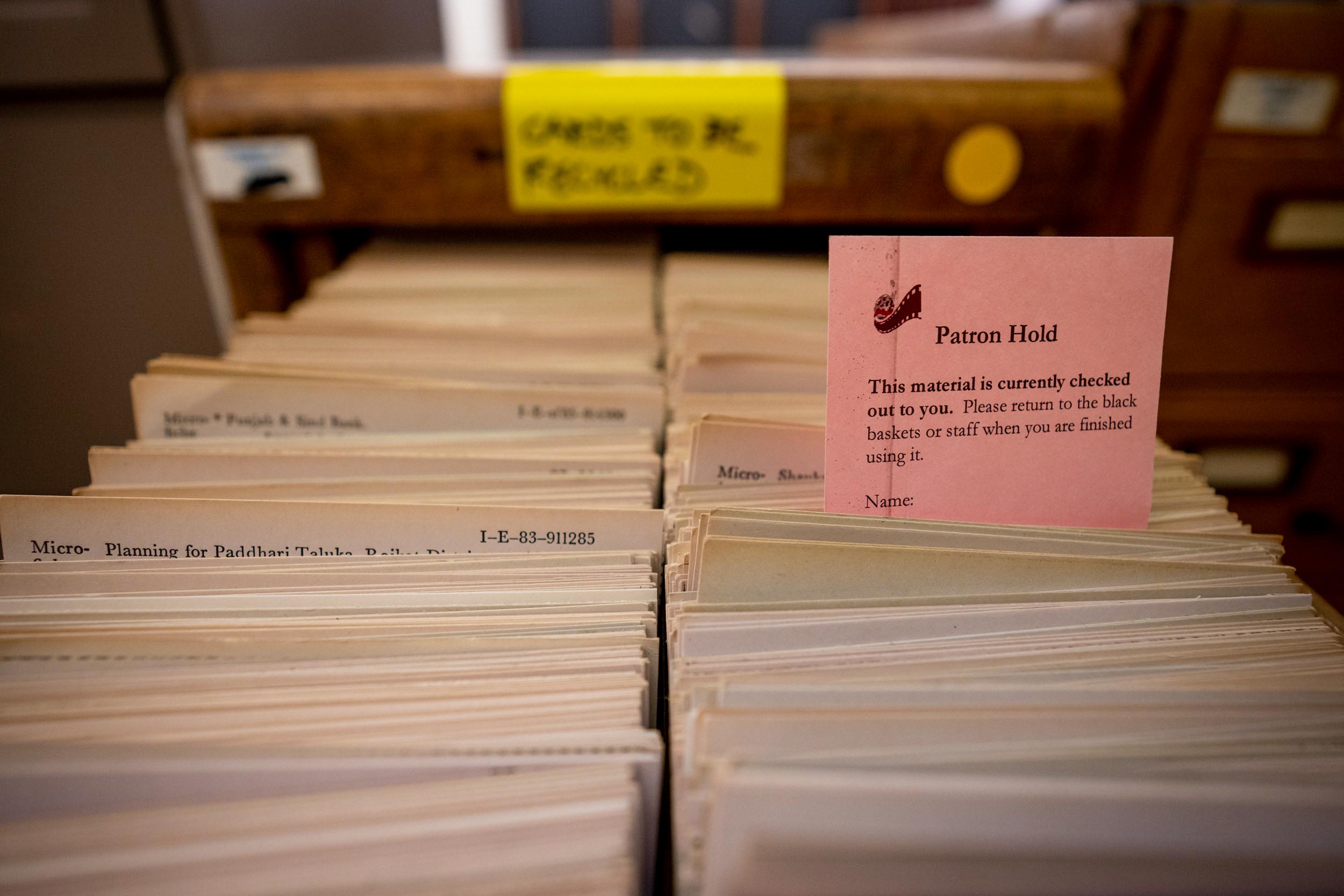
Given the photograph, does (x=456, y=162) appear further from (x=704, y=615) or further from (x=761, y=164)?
(x=704, y=615)

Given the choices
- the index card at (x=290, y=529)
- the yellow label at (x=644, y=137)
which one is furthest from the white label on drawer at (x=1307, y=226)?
the index card at (x=290, y=529)

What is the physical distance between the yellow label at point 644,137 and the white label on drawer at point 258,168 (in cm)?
25

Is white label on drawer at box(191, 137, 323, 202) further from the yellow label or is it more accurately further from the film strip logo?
the film strip logo

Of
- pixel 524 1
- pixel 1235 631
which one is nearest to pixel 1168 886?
pixel 1235 631

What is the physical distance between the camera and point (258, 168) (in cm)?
91

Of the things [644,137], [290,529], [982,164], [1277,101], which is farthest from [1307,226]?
[290,529]

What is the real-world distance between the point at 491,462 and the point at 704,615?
0.76 feet

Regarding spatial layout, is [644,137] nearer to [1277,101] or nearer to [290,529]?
[290,529]

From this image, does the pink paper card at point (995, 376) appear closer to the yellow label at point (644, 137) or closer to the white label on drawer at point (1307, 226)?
the yellow label at point (644, 137)

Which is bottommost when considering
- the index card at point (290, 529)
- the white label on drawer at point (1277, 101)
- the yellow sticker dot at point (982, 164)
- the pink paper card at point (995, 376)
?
the index card at point (290, 529)

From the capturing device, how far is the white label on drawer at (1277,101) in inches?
41.0

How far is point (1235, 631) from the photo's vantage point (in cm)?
44

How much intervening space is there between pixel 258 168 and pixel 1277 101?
1.37 metres

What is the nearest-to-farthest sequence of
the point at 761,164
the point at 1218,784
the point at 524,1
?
the point at 1218,784, the point at 761,164, the point at 524,1
